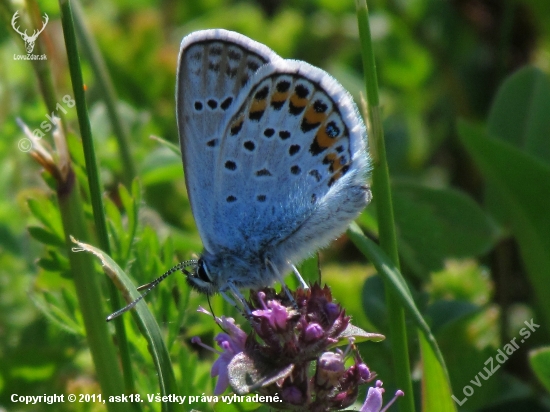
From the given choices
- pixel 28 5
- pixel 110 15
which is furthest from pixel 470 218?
pixel 110 15

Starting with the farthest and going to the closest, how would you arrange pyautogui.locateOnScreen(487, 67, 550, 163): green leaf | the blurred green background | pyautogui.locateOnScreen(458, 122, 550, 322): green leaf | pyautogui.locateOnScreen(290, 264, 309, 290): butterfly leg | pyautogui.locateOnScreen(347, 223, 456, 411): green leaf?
pyautogui.locateOnScreen(487, 67, 550, 163): green leaf
pyautogui.locateOnScreen(458, 122, 550, 322): green leaf
the blurred green background
pyautogui.locateOnScreen(290, 264, 309, 290): butterfly leg
pyautogui.locateOnScreen(347, 223, 456, 411): green leaf

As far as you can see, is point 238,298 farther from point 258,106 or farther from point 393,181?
point 393,181

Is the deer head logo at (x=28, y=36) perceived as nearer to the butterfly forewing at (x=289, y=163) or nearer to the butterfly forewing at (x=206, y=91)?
the butterfly forewing at (x=206, y=91)

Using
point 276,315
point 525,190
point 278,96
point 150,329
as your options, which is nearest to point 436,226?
point 525,190

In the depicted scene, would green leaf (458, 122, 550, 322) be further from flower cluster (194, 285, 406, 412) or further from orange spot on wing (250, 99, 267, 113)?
flower cluster (194, 285, 406, 412)

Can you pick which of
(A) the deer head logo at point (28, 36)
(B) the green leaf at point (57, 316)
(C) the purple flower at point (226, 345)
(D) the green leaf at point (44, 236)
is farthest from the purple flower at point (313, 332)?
(A) the deer head logo at point (28, 36)

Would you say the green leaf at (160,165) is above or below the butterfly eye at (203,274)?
above

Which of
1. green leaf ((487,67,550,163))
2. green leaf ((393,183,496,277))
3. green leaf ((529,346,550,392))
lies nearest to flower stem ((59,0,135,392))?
green leaf ((529,346,550,392))
